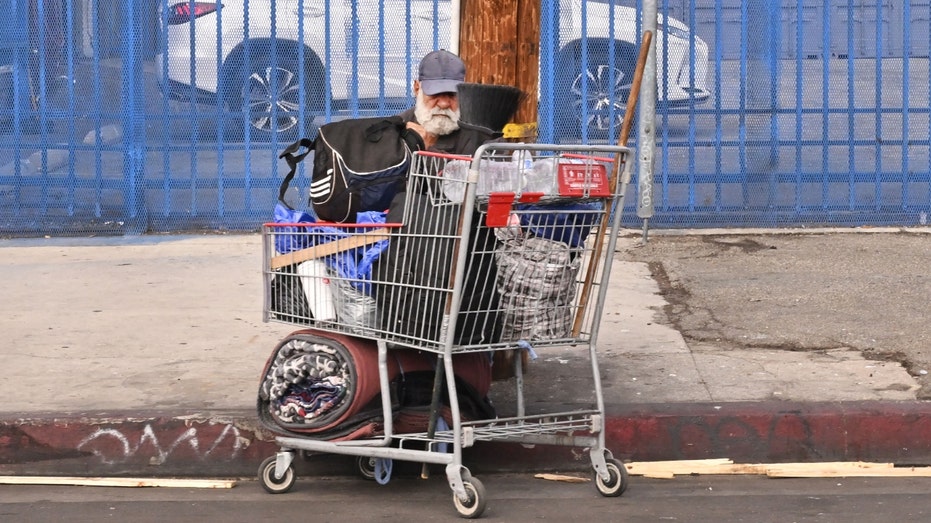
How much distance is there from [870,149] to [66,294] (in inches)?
228

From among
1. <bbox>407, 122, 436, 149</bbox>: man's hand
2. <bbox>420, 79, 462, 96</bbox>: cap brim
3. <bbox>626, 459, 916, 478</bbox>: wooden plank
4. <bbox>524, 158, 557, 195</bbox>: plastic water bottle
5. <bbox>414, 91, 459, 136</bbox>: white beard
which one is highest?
<bbox>420, 79, 462, 96</bbox>: cap brim

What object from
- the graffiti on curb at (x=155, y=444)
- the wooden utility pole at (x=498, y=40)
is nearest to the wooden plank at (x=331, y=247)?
the graffiti on curb at (x=155, y=444)

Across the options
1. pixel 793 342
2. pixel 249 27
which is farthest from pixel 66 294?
pixel 793 342

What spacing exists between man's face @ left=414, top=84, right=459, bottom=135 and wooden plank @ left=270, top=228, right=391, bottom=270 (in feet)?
2.11

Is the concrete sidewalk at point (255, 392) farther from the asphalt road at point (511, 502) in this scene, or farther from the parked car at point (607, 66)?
the parked car at point (607, 66)

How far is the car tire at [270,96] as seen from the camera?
9.62 metres

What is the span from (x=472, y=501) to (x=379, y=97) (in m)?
5.46

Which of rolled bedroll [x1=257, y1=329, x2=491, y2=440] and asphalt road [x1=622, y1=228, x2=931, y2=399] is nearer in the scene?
rolled bedroll [x1=257, y1=329, x2=491, y2=440]

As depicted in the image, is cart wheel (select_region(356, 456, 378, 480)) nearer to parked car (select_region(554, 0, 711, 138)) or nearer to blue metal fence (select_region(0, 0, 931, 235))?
blue metal fence (select_region(0, 0, 931, 235))

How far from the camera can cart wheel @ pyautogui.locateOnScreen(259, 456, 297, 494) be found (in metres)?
5.00

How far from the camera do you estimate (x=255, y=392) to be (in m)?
5.75

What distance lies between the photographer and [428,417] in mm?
4863

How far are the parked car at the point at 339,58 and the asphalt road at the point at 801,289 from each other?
123 centimetres

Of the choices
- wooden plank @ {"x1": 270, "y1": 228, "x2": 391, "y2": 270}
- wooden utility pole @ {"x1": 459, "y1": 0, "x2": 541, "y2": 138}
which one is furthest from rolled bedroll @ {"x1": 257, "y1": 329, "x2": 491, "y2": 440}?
wooden utility pole @ {"x1": 459, "y1": 0, "x2": 541, "y2": 138}
